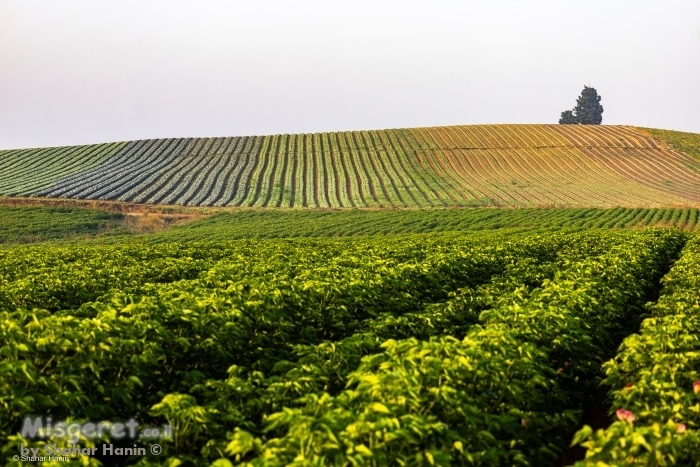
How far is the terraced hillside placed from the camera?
68562 mm

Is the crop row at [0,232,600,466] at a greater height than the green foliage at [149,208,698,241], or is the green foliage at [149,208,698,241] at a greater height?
the crop row at [0,232,600,466]

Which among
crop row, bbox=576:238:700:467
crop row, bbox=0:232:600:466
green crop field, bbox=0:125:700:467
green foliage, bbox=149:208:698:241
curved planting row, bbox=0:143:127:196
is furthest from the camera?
curved planting row, bbox=0:143:127:196

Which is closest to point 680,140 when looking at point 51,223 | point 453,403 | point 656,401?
point 51,223

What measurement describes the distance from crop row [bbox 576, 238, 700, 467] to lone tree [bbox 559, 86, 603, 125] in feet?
513

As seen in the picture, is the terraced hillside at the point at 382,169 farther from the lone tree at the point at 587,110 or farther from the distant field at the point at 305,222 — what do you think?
the lone tree at the point at 587,110

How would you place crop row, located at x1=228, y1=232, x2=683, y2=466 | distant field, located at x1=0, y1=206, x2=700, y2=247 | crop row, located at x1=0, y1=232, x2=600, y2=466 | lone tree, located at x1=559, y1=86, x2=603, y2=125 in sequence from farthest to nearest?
lone tree, located at x1=559, y1=86, x2=603, y2=125
distant field, located at x1=0, y1=206, x2=700, y2=247
crop row, located at x1=0, y1=232, x2=600, y2=466
crop row, located at x1=228, y1=232, x2=683, y2=466

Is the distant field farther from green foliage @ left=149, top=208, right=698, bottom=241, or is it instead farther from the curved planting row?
the curved planting row

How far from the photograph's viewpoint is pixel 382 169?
275ft

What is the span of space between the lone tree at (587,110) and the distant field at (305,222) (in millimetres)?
109687

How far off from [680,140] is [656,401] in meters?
98.5

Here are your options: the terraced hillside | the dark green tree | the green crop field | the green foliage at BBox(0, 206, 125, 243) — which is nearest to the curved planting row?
the terraced hillside

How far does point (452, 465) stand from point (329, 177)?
2919 inches

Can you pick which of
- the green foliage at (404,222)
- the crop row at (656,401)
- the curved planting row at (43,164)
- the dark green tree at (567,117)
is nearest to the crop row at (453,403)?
the crop row at (656,401)

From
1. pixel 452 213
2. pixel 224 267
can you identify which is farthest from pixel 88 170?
pixel 224 267
